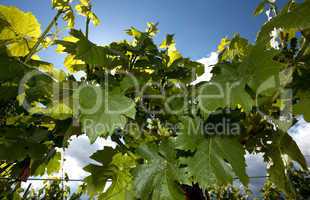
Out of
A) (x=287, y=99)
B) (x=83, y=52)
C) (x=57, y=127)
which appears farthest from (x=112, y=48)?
(x=287, y=99)

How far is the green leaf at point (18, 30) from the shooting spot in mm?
1310

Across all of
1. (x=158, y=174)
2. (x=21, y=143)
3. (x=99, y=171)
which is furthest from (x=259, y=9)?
(x=21, y=143)

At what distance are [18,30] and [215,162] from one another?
100cm

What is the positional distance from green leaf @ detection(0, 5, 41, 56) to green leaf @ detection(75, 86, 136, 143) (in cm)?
63

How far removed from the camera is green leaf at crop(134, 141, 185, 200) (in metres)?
0.97

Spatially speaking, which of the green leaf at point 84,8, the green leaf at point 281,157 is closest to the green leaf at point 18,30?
the green leaf at point 84,8

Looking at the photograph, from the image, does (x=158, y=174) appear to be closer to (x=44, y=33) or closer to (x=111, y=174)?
(x=111, y=174)

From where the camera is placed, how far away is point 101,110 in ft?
2.79

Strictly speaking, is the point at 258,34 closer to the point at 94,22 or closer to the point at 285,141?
the point at 285,141

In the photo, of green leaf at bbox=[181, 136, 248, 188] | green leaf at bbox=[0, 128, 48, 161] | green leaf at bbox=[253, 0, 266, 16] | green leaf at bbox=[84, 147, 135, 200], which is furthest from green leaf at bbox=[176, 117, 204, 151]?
green leaf at bbox=[253, 0, 266, 16]

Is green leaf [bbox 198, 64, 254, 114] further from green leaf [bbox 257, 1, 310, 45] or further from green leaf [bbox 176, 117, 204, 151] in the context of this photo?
green leaf [bbox 257, 1, 310, 45]

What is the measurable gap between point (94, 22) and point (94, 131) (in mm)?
929

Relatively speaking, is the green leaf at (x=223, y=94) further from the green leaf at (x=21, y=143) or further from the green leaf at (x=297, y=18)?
the green leaf at (x=21, y=143)

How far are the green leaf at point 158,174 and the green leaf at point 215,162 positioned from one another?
2.4 inches
